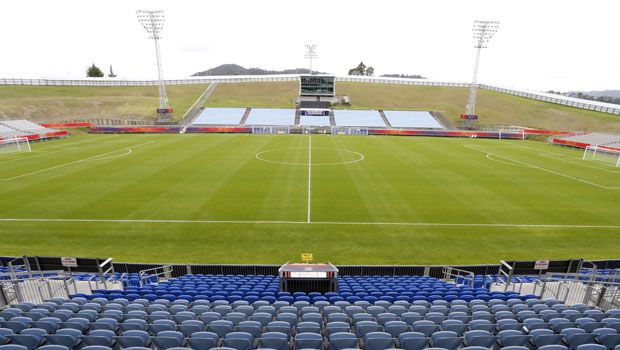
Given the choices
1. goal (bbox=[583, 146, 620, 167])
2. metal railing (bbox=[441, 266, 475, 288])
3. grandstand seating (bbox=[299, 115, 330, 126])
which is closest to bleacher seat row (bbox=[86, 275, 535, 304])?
metal railing (bbox=[441, 266, 475, 288])

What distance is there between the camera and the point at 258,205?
2341cm

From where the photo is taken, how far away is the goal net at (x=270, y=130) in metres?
66.8

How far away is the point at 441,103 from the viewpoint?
97562 millimetres

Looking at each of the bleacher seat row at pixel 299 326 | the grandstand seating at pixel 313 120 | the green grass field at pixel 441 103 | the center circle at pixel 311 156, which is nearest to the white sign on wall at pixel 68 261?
the bleacher seat row at pixel 299 326

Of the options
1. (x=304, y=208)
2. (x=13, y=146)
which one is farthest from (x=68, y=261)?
(x=13, y=146)

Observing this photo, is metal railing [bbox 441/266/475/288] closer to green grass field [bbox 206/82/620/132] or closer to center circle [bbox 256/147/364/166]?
center circle [bbox 256/147/364/166]

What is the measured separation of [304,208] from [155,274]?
1120 cm

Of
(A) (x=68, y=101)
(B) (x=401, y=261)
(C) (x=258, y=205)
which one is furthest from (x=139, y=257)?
(A) (x=68, y=101)

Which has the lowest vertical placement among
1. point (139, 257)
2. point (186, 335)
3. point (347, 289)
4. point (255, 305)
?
point (139, 257)

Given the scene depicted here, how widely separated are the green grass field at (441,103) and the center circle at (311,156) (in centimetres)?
4817

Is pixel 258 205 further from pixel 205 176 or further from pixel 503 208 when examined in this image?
pixel 503 208

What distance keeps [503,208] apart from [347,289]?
56.6 ft

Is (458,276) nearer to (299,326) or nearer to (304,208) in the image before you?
(299,326)

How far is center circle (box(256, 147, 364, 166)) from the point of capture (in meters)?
37.9
